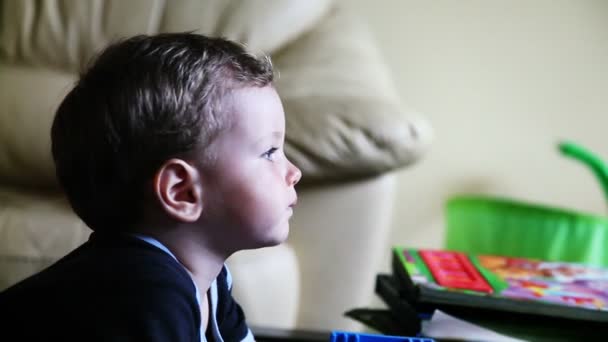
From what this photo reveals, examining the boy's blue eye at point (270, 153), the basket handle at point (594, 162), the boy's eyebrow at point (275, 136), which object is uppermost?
the boy's eyebrow at point (275, 136)

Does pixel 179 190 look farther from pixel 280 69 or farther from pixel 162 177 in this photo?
pixel 280 69

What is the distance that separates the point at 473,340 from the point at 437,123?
0.97 metres

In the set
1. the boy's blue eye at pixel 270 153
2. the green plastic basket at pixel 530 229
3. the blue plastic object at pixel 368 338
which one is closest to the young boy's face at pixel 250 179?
the boy's blue eye at pixel 270 153

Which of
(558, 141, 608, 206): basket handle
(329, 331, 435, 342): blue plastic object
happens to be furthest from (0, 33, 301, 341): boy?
(558, 141, 608, 206): basket handle

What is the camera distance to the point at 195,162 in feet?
1.79

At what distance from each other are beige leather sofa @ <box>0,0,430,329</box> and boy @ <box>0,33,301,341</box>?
0.35 metres

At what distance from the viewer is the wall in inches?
58.9

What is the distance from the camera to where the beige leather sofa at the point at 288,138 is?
938mm

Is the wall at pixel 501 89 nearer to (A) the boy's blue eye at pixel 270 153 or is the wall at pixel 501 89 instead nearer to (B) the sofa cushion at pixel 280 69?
(B) the sofa cushion at pixel 280 69

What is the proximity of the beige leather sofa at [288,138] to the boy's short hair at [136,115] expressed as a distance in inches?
14.7

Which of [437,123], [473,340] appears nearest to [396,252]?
[473,340]

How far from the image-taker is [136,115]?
1.72 feet

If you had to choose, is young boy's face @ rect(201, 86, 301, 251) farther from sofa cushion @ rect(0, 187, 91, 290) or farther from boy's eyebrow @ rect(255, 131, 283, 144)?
sofa cushion @ rect(0, 187, 91, 290)

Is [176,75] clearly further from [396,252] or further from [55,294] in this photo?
[396,252]
